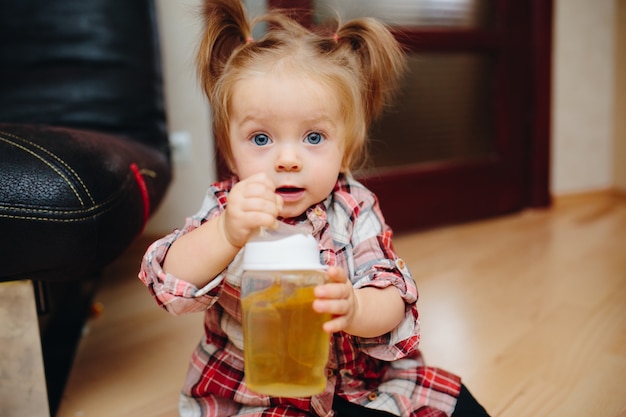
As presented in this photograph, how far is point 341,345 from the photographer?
29.5 inches

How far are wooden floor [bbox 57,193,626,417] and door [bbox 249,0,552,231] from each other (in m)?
0.23

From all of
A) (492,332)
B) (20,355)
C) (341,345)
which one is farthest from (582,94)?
(20,355)

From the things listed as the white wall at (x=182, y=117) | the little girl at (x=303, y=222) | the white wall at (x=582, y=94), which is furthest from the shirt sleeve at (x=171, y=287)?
the white wall at (x=582, y=94)

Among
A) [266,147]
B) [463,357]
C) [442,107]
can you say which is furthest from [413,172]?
[266,147]

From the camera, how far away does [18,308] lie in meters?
0.75

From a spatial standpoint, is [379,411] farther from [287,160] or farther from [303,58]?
[303,58]

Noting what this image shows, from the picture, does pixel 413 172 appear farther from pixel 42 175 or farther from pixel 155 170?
pixel 42 175

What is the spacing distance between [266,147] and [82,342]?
0.67m

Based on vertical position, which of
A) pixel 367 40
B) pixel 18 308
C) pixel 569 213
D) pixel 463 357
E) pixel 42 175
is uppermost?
pixel 367 40

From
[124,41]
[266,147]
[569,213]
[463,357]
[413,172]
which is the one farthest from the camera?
[569,213]

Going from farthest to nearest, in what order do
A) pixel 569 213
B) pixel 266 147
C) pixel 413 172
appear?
1. pixel 569 213
2. pixel 413 172
3. pixel 266 147

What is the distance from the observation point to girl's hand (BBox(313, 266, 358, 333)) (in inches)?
21.7

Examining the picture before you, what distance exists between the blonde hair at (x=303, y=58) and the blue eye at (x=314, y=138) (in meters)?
0.04

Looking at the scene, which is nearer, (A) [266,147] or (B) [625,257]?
(A) [266,147]
